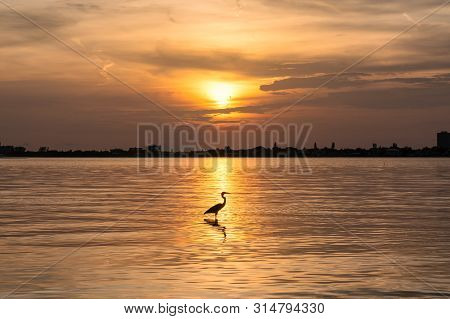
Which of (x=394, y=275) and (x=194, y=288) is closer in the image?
(x=194, y=288)

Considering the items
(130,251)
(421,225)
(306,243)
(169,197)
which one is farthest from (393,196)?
(130,251)

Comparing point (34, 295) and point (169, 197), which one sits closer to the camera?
point (34, 295)

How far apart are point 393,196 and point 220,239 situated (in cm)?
3051

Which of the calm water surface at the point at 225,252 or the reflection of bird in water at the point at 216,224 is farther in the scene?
the reflection of bird in water at the point at 216,224

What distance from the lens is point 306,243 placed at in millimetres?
28750

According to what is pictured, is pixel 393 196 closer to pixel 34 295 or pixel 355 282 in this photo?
pixel 355 282

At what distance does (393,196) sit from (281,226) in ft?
81.5

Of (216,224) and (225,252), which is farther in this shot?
(216,224)

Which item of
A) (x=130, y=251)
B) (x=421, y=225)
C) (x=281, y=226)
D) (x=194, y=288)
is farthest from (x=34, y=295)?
(x=421, y=225)

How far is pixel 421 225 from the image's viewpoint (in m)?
35.3

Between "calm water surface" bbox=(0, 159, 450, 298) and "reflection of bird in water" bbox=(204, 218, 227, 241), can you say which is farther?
"reflection of bird in water" bbox=(204, 218, 227, 241)
